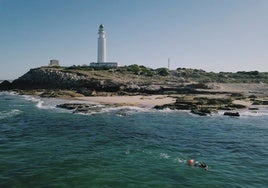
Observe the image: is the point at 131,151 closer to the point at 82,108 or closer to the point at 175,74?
the point at 82,108

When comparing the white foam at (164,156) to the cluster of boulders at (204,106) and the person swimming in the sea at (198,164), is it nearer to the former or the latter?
the person swimming in the sea at (198,164)

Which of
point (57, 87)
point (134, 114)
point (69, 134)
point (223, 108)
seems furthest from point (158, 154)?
point (57, 87)

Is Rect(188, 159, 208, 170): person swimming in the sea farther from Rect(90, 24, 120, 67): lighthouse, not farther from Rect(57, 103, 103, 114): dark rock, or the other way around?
Rect(90, 24, 120, 67): lighthouse

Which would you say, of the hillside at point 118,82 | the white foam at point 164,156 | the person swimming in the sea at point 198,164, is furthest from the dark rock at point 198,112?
the hillside at point 118,82

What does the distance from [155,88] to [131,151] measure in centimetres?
5800

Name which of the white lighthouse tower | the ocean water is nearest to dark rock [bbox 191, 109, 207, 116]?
the ocean water

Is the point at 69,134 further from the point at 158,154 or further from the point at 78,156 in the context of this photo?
the point at 158,154

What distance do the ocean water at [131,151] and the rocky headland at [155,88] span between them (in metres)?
11.5

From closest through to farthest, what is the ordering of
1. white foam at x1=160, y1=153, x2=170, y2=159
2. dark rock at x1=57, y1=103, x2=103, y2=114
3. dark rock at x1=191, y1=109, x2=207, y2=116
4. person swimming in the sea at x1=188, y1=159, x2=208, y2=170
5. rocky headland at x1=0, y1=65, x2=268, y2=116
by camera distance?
person swimming in the sea at x1=188, y1=159, x2=208, y2=170
white foam at x1=160, y1=153, x2=170, y2=159
dark rock at x1=191, y1=109, x2=207, y2=116
dark rock at x1=57, y1=103, x2=103, y2=114
rocky headland at x1=0, y1=65, x2=268, y2=116

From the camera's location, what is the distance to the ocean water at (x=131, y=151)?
63.5 feet

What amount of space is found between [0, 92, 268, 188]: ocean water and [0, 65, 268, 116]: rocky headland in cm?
1147

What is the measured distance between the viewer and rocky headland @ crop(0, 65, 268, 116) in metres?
56.7

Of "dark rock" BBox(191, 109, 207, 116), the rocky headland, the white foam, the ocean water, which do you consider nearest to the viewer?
the ocean water

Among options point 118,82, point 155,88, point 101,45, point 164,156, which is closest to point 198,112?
point 164,156
